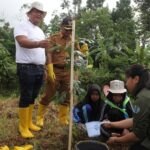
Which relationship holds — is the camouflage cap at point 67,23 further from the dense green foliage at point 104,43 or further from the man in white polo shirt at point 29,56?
the man in white polo shirt at point 29,56

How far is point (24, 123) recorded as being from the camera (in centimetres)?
463

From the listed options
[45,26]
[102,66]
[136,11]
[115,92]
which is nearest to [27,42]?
[115,92]

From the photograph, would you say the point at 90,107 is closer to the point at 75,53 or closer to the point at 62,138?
the point at 62,138

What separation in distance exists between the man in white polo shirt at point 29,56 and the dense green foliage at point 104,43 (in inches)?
→ 18.5

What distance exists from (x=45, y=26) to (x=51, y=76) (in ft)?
Answer: 25.7

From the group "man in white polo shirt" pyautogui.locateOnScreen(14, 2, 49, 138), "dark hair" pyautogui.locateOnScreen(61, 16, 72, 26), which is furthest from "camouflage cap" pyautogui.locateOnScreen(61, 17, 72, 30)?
"man in white polo shirt" pyautogui.locateOnScreen(14, 2, 49, 138)

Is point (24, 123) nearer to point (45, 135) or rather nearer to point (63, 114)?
point (45, 135)

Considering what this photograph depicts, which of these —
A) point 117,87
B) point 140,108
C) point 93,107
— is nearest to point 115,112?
point 117,87

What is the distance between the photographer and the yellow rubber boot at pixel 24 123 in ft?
15.0

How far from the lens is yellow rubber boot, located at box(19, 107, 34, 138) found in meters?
4.56

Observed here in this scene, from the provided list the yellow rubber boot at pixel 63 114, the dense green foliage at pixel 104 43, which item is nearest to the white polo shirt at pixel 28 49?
the dense green foliage at pixel 104 43

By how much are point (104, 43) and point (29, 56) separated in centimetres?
129

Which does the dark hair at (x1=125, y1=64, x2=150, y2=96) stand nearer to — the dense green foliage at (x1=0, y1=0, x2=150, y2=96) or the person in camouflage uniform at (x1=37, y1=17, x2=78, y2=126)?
the dense green foliage at (x1=0, y1=0, x2=150, y2=96)

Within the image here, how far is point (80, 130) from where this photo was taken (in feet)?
15.0
